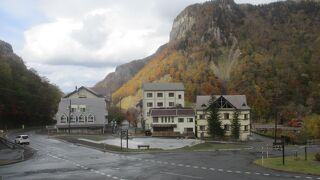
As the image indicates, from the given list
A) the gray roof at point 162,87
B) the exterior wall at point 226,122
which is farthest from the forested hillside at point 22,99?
the exterior wall at point 226,122

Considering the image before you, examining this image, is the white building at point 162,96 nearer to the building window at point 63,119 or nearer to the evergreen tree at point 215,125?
the building window at point 63,119

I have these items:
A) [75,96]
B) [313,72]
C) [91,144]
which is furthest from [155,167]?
[313,72]

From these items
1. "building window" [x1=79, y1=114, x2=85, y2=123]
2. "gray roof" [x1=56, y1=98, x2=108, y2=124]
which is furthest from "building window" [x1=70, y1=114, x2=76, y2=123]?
"building window" [x1=79, y1=114, x2=85, y2=123]

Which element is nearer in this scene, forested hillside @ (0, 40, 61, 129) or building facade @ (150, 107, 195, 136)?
building facade @ (150, 107, 195, 136)

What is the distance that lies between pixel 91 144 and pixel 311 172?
122ft

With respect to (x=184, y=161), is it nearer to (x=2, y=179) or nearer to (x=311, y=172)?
(x=311, y=172)

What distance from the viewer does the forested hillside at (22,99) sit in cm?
9962

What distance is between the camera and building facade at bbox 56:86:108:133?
100062 mm

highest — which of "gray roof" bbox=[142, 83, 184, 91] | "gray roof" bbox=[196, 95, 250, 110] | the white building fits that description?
"gray roof" bbox=[142, 83, 184, 91]

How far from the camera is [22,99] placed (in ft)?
356

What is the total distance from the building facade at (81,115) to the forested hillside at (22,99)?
413 inches

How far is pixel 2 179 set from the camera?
30328mm

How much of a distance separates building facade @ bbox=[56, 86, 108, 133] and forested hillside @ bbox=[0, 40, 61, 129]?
10.5 meters

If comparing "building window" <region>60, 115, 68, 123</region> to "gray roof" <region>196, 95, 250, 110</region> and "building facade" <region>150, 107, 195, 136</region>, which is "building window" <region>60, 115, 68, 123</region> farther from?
"gray roof" <region>196, 95, 250, 110</region>
